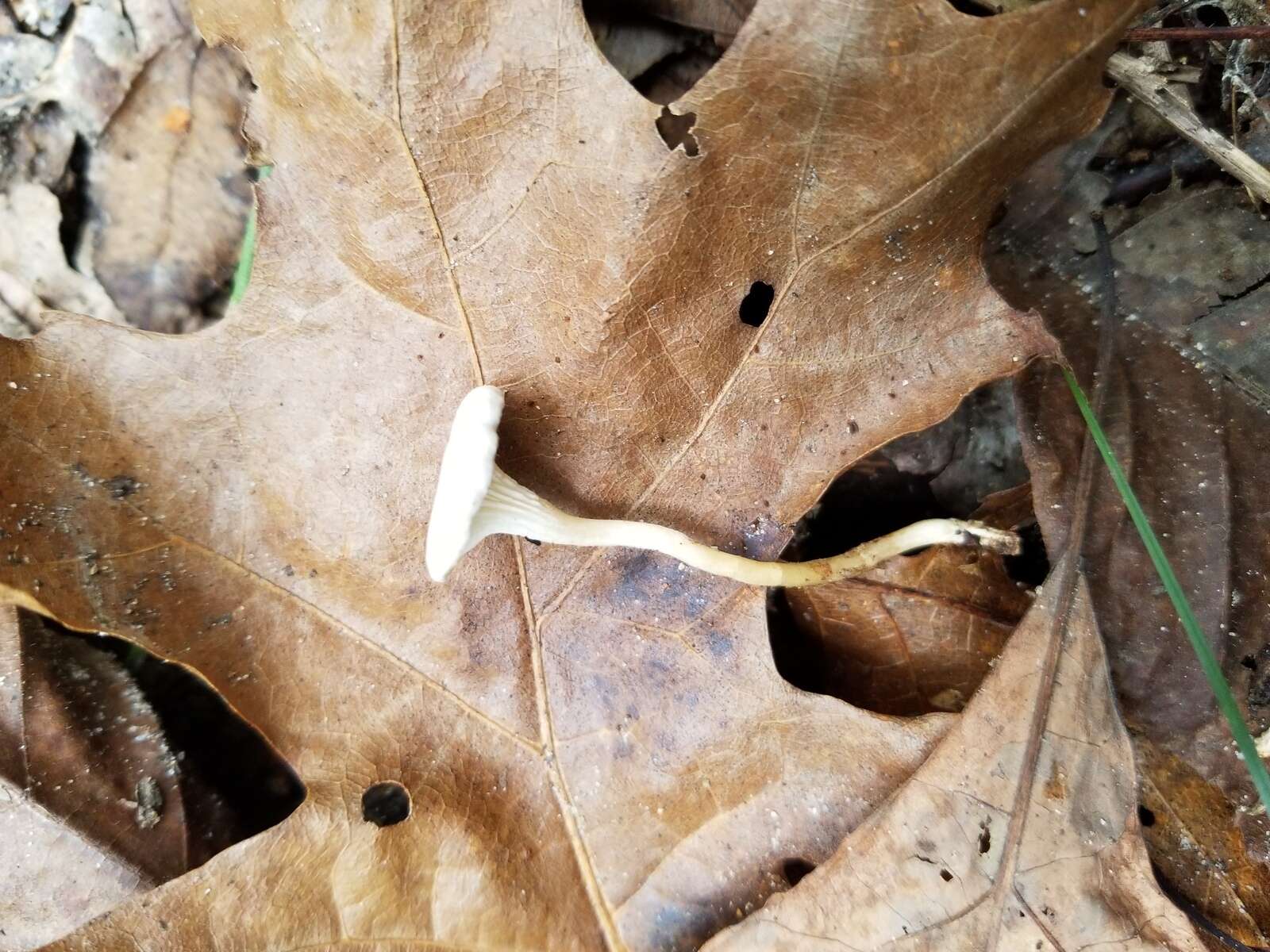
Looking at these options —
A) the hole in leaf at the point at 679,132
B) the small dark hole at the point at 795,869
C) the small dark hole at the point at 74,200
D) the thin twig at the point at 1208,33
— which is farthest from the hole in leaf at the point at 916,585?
the small dark hole at the point at 74,200

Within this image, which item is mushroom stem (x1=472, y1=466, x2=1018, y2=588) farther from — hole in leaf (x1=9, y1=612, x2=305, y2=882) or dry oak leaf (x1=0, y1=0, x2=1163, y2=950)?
hole in leaf (x1=9, y1=612, x2=305, y2=882)

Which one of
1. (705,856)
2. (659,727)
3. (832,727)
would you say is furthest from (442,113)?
(705,856)

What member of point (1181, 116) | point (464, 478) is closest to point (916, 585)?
point (464, 478)

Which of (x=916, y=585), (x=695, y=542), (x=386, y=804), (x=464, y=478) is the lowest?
(x=916, y=585)

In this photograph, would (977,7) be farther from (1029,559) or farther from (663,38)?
(1029,559)

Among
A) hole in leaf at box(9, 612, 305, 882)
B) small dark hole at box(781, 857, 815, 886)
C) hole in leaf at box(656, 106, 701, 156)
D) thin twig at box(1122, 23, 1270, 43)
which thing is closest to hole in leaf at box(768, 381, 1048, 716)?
Result: small dark hole at box(781, 857, 815, 886)
